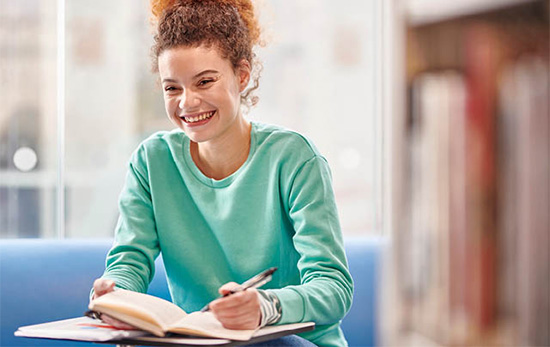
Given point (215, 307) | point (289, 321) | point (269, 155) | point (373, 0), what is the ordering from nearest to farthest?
1. point (215, 307)
2. point (289, 321)
3. point (269, 155)
4. point (373, 0)

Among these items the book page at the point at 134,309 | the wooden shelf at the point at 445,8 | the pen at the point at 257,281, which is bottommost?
the book page at the point at 134,309

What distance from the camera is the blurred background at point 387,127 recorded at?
40cm

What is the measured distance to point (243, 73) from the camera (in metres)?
1.37

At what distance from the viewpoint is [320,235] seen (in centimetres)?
127

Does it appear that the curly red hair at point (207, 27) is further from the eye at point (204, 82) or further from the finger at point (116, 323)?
the finger at point (116, 323)

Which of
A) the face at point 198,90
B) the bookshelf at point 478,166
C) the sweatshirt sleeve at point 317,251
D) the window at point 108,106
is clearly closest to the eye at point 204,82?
the face at point 198,90

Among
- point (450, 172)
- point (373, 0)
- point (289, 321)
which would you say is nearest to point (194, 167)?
point (289, 321)

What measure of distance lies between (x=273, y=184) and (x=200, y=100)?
207 mm

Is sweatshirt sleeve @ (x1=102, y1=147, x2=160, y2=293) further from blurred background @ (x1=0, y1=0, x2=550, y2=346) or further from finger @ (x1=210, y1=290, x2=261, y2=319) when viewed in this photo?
finger @ (x1=210, y1=290, x2=261, y2=319)

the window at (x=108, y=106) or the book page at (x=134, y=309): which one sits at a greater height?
the window at (x=108, y=106)

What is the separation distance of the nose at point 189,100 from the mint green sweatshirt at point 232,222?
6.6 inches

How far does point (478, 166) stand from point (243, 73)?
0.99 metres

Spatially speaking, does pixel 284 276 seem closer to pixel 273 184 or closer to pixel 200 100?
pixel 273 184

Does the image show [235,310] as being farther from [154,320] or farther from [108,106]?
[108,106]
